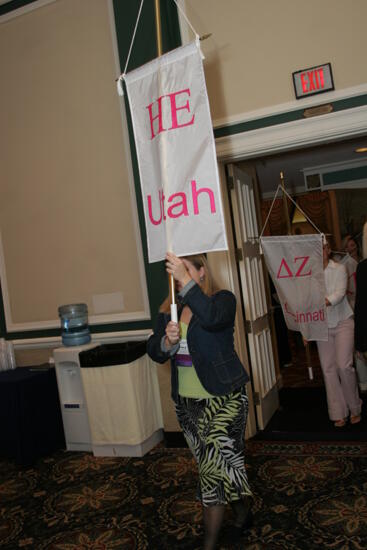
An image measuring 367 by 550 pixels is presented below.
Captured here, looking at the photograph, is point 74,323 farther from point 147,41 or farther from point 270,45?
point 270,45

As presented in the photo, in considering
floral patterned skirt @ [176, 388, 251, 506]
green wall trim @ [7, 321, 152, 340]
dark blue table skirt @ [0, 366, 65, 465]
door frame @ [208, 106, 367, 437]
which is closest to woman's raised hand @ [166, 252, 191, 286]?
floral patterned skirt @ [176, 388, 251, 506]

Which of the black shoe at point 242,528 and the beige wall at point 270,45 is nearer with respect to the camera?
the black shoe at point 242,528

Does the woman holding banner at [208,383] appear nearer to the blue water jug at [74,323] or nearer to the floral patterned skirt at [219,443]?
the floral patterned skirt at [219,443]

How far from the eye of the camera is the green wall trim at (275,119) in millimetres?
3426

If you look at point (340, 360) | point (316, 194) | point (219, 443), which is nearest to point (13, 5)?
point (340, 360)

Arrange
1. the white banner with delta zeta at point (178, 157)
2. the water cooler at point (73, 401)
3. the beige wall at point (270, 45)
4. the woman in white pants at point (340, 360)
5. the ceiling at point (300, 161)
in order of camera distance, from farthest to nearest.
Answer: the ceiling at point (300, 161) → the water cooler at point (73, 401) → the woman in white pants at point (340, 360) → the beige wall at point (270, 45) → the white banner with delta zeta at point (178, 157)

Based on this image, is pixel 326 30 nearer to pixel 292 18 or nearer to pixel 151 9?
pixel 292 18

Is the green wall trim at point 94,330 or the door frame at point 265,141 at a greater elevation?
the door frame at point 265,141

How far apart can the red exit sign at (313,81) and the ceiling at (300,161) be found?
13.2 feet

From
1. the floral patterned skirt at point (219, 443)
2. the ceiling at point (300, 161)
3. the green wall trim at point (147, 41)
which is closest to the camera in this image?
the floral patterned skirt at point (219, 443)

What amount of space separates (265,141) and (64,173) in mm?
1951

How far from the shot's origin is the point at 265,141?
3.69m

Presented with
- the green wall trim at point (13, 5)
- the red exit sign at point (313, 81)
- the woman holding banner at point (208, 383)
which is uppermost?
the green wall trim at point (13, 5)

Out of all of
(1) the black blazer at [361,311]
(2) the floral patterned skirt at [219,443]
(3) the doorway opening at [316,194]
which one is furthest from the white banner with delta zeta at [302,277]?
(3) the doorway opening at [316,194]
